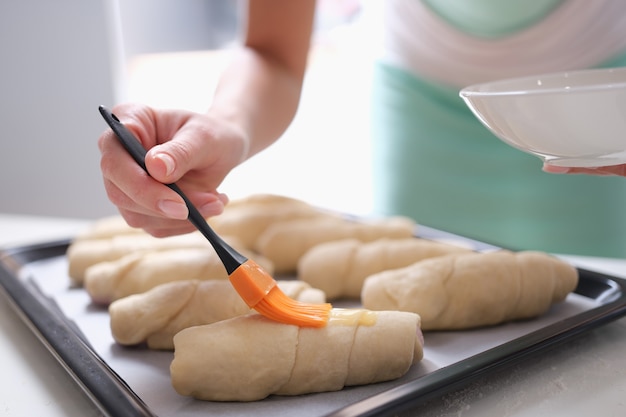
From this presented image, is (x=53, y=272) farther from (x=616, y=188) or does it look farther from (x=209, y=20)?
(x=209, y=20)

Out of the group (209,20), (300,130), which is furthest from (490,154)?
(209,20)

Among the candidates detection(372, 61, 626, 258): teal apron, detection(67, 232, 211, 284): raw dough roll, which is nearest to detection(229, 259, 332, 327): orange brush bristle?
detection(67, 232, 211, 284): raw dough roll

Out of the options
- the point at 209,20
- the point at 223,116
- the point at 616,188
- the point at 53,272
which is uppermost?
the point at 209,20

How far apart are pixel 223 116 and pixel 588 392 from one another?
757mm

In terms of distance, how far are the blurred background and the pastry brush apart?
5.60 ft

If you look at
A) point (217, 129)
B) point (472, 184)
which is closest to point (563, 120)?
point (217, 129)

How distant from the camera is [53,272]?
1.35m

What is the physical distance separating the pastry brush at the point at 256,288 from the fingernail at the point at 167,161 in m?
0.04

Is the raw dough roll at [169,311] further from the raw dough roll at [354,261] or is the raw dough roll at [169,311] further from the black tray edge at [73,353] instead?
the raw dough roll at [354,261]

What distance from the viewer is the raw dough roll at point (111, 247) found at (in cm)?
126

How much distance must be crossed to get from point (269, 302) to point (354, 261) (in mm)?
428

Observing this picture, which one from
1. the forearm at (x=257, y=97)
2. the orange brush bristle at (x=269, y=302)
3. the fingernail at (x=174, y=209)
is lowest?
the orange brush bristle at (x=269, y=302)

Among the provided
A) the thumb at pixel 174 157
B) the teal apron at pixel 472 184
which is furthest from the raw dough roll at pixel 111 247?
the teal apron at pixel 472 184

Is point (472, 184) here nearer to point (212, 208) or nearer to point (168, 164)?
point (212, 208)
